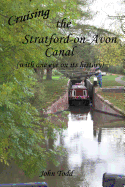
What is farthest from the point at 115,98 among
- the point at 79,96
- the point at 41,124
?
the point at 41,124

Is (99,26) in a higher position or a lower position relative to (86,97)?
higher

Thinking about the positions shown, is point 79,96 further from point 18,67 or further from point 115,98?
point 18,67

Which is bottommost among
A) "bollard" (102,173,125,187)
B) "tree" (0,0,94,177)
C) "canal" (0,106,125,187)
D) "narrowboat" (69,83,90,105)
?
"canal" (0,106,125,187)

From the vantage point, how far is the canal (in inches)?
381

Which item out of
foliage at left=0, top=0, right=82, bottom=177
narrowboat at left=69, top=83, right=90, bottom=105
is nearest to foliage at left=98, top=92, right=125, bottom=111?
narrowboat at left=69, top=83, right=90, bottom=105

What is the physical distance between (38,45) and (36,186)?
3.70m

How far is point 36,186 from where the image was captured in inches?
150

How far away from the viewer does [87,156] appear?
12.6 meters

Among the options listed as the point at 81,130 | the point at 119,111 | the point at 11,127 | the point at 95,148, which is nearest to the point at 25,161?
the point at 11,127

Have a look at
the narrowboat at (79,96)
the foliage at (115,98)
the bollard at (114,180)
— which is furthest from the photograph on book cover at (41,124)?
the narrowboat at (79,96)

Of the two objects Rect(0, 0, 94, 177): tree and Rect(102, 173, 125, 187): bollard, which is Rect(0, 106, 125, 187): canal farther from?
Rect(102, 173, 125, 187): bollard

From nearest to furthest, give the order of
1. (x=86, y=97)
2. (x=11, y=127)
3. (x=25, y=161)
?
(x=11, y=127)
(x=25, y=161)
(x=86, y=97)

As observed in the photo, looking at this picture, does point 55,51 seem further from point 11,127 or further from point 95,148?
point 95,148

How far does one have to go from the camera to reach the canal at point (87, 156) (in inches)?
381
